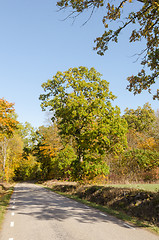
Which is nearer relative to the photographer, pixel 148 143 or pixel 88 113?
pixel 88 113

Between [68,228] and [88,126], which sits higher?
[88,126]

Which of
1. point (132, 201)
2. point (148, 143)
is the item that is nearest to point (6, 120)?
point (132, 201)

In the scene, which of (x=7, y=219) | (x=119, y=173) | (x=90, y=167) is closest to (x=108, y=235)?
(x=7, y=219)

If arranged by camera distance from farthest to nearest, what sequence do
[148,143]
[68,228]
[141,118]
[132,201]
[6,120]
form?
[141,118] → [148,143] → [6,120] → [132,201] → [68,228]

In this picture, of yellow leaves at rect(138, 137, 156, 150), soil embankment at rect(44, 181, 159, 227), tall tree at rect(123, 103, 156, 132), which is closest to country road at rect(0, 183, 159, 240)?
soil embankment at rect(44, 181, 159, 227)

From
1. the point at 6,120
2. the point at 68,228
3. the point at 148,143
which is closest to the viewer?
the point at 68,228

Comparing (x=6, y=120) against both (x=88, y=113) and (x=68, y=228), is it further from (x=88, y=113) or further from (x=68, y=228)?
(x=68, y=228)

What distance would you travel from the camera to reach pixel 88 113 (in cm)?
1956

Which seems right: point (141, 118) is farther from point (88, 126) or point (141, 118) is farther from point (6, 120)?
point (6, 120)

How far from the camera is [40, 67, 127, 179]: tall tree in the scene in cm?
1884

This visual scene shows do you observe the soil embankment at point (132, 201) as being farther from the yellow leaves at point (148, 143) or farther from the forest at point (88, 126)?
the yellow leaves at point (148, 143)

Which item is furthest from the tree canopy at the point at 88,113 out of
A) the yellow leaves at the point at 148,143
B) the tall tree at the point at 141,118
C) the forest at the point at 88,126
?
the tall tree at the point at 141,118

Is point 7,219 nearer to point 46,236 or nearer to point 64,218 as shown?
point 64,218

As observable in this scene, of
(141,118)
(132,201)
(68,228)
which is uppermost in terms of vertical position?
(141,118)
